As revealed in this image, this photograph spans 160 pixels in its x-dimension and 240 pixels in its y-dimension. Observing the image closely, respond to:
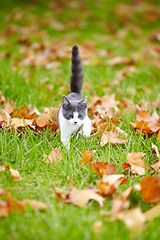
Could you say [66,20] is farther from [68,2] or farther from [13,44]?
[13,44]

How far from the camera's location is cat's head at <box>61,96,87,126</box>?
82.6 inches

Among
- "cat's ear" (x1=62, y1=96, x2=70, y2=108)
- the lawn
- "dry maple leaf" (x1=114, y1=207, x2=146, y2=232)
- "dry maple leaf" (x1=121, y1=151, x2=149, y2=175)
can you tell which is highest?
"dry maple leaf" (x1=114, y1=207, x2=146, y2=232)

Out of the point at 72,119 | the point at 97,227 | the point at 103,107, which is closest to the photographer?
the point at 97,227

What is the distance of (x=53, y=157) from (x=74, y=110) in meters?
0.47

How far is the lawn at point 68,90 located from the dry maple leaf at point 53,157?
41 millimetres

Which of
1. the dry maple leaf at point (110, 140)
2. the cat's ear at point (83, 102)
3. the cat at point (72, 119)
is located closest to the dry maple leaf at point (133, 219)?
the dry maple leaf at point (110, 140)

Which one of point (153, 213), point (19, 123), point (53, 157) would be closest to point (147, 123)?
point (53, 157)

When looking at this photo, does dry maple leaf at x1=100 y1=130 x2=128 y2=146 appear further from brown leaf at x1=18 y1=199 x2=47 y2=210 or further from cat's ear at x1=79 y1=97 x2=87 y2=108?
brown leaf at x1=18 y1=199 x2=47 y2=210

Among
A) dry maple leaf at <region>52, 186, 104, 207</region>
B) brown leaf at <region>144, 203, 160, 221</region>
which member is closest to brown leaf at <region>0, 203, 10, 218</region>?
dry maple leaf at <region>52, 186, 104, 207</region>

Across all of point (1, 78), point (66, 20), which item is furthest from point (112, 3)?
point (1, 78)

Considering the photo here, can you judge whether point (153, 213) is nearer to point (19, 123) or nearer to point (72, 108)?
point (72, 108)

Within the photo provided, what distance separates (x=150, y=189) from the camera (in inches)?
52.6

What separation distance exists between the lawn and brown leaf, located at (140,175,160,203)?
0.26 feet

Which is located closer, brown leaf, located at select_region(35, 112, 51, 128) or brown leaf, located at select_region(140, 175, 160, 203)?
brown leaf, located at select_region(140, 175, 160, 203)
